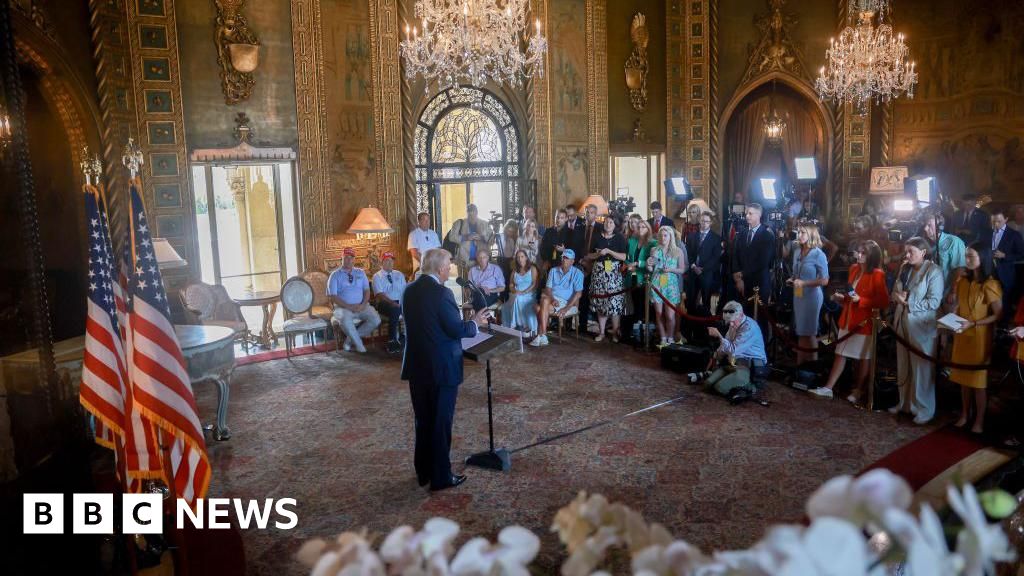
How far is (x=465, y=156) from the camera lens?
14148 millimetres

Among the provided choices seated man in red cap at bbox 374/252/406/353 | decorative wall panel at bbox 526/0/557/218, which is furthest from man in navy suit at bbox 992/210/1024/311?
seated man in red cap at bbox 374/252/406/353

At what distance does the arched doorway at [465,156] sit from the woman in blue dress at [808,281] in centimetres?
633

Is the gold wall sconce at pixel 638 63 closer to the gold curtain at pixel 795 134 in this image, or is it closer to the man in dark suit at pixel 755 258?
the gold curtain at pixel 795 134

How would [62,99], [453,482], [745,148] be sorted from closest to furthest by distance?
[453,482] < [62,99] < [745,148]

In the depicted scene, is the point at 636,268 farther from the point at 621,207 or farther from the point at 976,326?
the point at 976,326

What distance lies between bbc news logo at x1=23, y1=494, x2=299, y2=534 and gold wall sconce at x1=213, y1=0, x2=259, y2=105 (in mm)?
7229

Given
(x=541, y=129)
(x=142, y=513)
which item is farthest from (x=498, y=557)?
(x=541, y=129)

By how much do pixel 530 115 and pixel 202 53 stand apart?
570 centimetres

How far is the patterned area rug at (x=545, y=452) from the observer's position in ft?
18.7

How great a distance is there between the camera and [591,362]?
996 centimetres

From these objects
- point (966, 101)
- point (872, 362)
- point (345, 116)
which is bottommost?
point (872, 362)

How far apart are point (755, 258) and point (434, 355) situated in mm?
5302

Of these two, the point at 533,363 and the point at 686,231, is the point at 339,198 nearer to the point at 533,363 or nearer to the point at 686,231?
the point at 533,363

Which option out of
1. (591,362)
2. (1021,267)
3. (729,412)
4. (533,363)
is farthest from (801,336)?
(1021,267)
